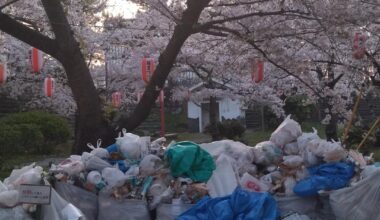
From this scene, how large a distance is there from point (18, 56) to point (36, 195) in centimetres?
1492

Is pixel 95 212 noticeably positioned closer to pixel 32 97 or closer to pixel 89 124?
pixel 89 124

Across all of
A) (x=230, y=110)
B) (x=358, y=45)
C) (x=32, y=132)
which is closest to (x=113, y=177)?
(x=358, y=45)

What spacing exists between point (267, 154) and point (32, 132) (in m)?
11.9

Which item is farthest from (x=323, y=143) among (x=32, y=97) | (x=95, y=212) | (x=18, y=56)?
(x=32, y=97)

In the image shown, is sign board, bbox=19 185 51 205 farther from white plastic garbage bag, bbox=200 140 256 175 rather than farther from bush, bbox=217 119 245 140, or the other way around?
bush, bbox=217 119 245 140

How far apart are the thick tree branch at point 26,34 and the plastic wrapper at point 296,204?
12.6 feet

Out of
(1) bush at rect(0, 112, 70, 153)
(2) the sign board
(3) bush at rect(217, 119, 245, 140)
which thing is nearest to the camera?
(2) the sign board

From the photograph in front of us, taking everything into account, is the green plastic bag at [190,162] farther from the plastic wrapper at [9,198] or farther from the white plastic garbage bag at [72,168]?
the plastic wrapper at [9,198]

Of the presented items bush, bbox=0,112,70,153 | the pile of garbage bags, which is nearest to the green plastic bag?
the pile of garbage bags

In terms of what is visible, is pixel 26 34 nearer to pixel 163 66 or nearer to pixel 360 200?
pixel 163 66

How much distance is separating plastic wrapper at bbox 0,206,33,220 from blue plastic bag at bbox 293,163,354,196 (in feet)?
8.38

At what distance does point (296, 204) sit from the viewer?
18.5ft

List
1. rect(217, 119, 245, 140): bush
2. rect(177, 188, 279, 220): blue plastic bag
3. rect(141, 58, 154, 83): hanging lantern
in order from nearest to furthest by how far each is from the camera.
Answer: rect(177, 188, 279, 220): blue plastic bag, rect(141, 58, 154, 83): hanging lantern, rect(217, 119, 245, 140): bush

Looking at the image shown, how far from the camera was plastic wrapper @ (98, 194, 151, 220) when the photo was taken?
5598 mm
